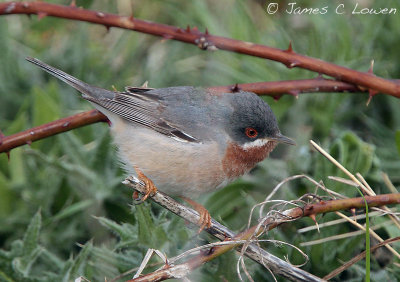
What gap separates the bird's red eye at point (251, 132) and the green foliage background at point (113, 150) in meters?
0.56

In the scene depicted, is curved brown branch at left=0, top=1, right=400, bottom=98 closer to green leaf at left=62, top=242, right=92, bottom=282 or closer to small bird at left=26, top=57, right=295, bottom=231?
small bird at left=26, top=57, right=295, bottom=231

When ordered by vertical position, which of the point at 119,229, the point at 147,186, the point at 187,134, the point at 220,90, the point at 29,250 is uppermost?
the point at 220,90

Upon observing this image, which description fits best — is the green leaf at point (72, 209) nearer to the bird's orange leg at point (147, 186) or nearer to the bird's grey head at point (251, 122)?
the bird's orange leg at point (147, 186)

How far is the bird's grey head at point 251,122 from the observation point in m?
3.67

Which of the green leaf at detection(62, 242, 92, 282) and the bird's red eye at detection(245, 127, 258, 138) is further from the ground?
the bird's red eye at detection(245, 127, 258, 138)

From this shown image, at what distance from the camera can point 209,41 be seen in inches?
154

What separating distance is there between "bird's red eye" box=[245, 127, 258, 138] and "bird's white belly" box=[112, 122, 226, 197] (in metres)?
0.23

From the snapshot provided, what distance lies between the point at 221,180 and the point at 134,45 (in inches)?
108

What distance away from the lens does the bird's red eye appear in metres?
3.78

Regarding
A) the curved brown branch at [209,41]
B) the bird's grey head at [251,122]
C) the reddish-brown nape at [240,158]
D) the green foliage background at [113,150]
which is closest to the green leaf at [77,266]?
the green foliage background at [113,150]

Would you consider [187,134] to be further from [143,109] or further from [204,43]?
[204,43]

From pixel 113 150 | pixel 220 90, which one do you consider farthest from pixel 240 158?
pixel 113 150

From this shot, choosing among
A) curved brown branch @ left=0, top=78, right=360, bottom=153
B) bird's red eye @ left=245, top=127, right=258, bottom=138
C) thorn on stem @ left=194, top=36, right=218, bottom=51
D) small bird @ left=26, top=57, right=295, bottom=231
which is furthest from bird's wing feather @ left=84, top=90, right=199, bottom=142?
thorn on stem @ left=194, top=36, right=218, bottom=51

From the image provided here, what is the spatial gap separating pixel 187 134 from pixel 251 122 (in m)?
0.41
